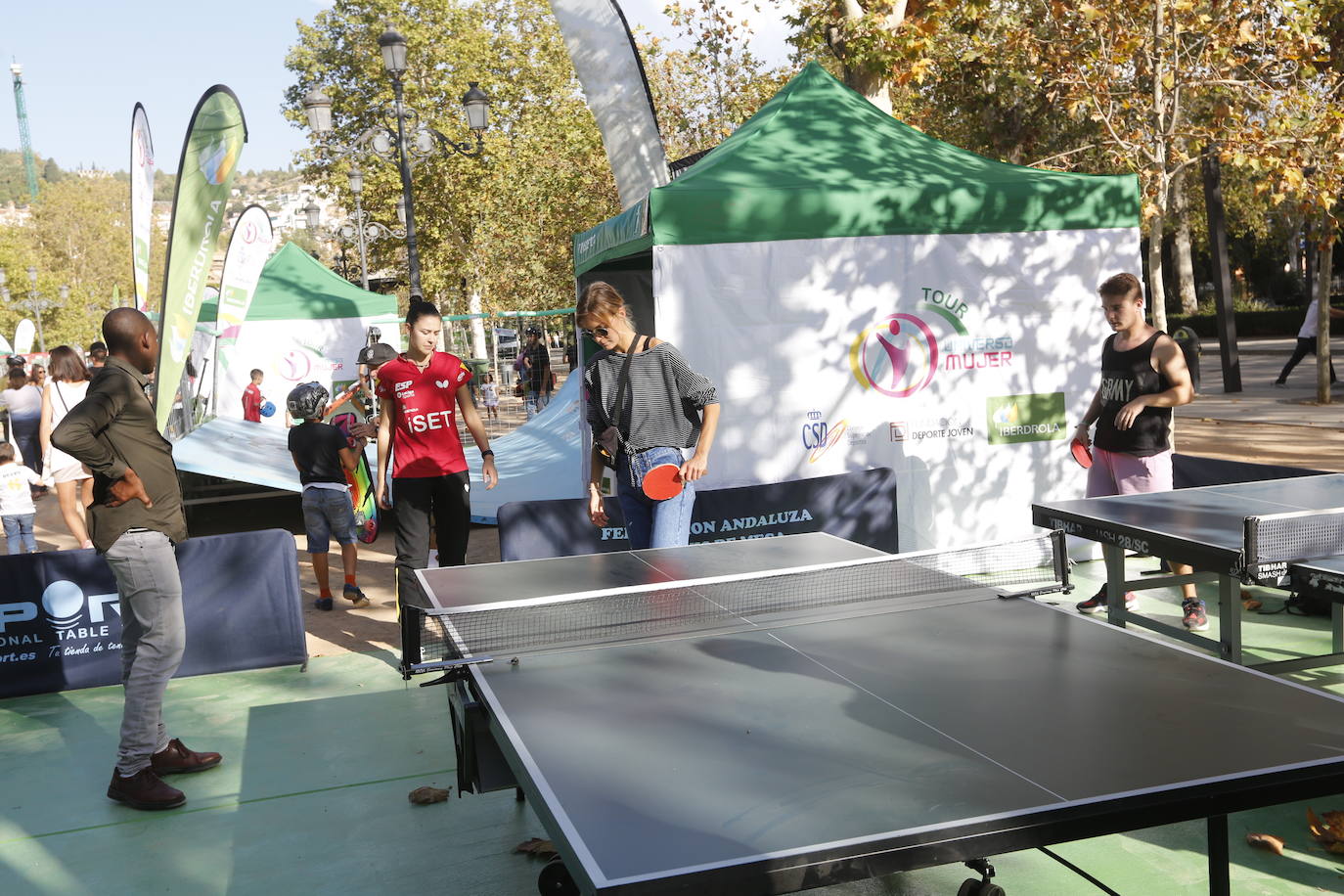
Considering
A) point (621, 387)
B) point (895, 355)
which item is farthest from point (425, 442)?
point (895, 355)

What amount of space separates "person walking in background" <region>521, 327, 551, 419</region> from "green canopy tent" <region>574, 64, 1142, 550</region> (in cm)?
1607

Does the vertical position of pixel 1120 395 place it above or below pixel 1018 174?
below

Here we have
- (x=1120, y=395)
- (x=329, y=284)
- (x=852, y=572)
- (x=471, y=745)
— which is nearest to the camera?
(x=471, y=745)

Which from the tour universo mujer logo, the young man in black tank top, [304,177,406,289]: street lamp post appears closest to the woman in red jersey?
the tour universo mujer logo

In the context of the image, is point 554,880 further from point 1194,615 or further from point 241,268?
point 241,268

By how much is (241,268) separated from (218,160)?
4.99m

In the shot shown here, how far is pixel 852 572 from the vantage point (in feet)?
14.2

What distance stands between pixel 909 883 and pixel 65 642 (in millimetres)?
5195

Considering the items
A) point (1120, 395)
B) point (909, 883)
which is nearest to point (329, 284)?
point (1120, 395)

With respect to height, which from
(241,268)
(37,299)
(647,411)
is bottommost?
(647,411)

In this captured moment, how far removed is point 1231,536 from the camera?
4.49 m

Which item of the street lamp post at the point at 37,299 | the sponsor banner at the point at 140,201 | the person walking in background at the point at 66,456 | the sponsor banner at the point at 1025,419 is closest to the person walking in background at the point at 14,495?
A: the person walking in background at the point at 66,456

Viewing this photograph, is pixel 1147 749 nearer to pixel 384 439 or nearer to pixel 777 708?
pixel 777 708

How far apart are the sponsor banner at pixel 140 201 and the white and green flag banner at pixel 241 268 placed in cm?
257
